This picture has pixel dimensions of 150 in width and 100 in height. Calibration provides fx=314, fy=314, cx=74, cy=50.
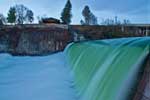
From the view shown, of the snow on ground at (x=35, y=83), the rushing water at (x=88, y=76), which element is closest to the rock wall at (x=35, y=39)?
the rushing water at (x=88, y=76)

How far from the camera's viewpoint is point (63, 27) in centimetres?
698

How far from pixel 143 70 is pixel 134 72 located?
49mm

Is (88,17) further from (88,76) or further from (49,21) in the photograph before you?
(88,76)

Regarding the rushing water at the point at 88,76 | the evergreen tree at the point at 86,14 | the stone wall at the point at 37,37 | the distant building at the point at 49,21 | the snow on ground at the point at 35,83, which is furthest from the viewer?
the distant building at the point at 49,21

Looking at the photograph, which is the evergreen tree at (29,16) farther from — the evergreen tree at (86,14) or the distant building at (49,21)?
the evergreen tree at (86,14)

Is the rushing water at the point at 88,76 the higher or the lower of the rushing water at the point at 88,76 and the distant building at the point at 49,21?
the lower

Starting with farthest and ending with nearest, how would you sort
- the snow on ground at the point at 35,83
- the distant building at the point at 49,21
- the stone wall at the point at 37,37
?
the distant building at the point at 49,21 → the stone wall at the point at 37,37 → the snow on ground at the point at 35,83

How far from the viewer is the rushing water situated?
1.13 m

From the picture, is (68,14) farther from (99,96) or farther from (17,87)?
(99,96)

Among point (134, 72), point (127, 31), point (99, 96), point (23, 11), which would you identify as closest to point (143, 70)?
point (134, 72)

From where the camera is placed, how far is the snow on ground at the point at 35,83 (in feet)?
7.54

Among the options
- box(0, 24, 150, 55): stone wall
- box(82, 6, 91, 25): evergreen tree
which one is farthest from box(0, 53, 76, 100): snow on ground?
box(82, 6, 91, 25): evergreen tree

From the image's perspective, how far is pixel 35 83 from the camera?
2.74m

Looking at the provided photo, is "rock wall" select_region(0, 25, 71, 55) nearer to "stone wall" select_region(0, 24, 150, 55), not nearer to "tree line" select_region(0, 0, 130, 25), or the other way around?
"stone wall" select_region(0, 24, 150, 55)
